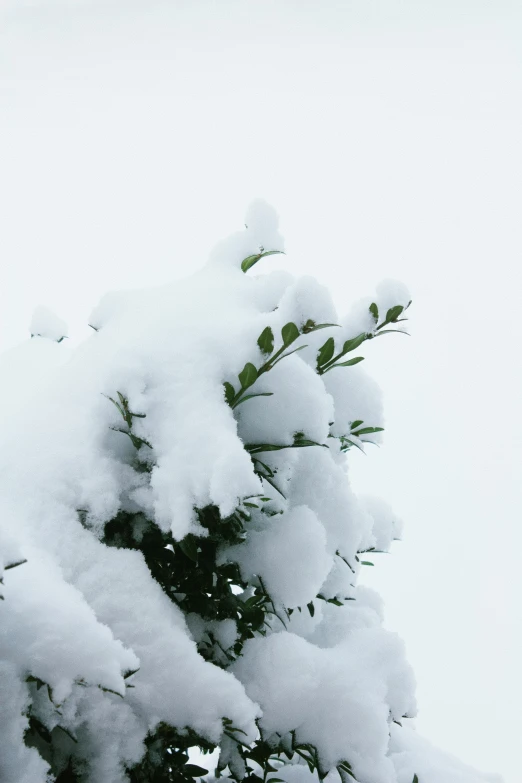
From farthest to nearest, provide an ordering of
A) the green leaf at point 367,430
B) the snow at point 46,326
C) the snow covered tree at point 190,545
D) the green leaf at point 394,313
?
the snow at point 46,326 < the green leaf at point 367,430 < the green leaf at point 394,313 < the snow covered tree at point 190,545

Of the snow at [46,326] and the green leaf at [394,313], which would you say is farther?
the snow at [46,326]

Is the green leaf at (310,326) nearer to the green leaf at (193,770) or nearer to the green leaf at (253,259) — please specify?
the green leaf at (253,259)

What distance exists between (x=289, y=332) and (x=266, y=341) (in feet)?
0.18

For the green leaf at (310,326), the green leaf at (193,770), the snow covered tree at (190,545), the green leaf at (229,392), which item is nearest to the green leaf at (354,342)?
the snow covered tree at (190,545)

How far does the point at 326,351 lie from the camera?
1146 millimetres

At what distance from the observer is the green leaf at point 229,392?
106 centimetres

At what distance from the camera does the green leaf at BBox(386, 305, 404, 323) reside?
1.10 m

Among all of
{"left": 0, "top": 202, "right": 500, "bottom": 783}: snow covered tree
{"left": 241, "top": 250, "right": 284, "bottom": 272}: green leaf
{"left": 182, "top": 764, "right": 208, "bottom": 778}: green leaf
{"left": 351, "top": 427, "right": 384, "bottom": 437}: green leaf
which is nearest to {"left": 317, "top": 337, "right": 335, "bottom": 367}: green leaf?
{"left": 0, "top": 202, "right": 500, "bottom": 783}: snow covered tree

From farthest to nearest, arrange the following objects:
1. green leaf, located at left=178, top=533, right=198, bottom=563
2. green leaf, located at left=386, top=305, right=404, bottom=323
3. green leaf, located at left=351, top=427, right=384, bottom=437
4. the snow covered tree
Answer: green leaf, located at left=351, top=427, right=384, bottom=437, green leaf, located at left=386, top=305, right=404, bottom=323, green leaf, located at left=178, top=533, right=198, bottom=563, the snow covered tree

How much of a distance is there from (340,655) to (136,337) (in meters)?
0.74

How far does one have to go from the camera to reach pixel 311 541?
1.13m

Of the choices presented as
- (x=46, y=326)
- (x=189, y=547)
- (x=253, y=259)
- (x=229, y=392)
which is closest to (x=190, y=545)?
(x=189, y=547)

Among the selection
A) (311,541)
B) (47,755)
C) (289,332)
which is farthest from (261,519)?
(47,755)

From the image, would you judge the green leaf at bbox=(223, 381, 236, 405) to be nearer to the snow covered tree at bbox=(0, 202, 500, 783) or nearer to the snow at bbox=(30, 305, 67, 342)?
the snow covered tree at bbox=(0, 202, 500, 783)
